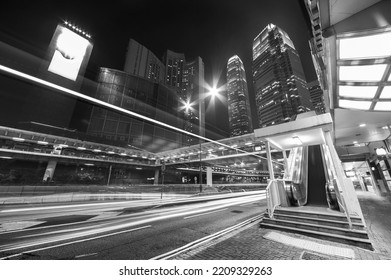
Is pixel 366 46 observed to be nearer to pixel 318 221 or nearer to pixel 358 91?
pixel 358 91

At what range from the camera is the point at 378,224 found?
5809mm

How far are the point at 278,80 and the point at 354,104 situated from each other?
135387mm

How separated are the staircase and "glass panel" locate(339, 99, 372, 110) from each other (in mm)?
6351

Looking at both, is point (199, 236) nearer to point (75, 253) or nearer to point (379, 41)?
point (75, 253)

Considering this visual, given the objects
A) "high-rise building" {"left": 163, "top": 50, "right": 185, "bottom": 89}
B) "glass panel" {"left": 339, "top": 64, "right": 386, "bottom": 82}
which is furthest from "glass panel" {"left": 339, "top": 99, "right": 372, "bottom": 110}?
"high-rise building" {"left": 163, "top": 50, "right": 185, "bottom": 89}

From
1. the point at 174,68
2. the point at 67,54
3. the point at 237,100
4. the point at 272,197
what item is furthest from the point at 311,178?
the point at 237,100

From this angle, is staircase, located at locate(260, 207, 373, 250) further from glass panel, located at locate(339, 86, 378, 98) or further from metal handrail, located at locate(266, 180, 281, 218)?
glass panel, located at locate(339, 86, 378, 98)

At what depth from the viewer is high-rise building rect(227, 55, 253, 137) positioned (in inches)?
6368

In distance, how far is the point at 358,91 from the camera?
6895mm

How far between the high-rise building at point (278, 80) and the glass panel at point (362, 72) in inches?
4407

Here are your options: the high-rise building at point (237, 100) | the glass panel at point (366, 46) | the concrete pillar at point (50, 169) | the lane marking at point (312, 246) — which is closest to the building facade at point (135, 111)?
the concrete pillar at point (50, 169)

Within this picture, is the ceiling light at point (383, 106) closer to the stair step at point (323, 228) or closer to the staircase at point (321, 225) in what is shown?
the staircase at point (321, 225)

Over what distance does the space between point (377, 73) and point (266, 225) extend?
746 cm

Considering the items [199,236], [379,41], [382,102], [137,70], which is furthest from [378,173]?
[137,70]
